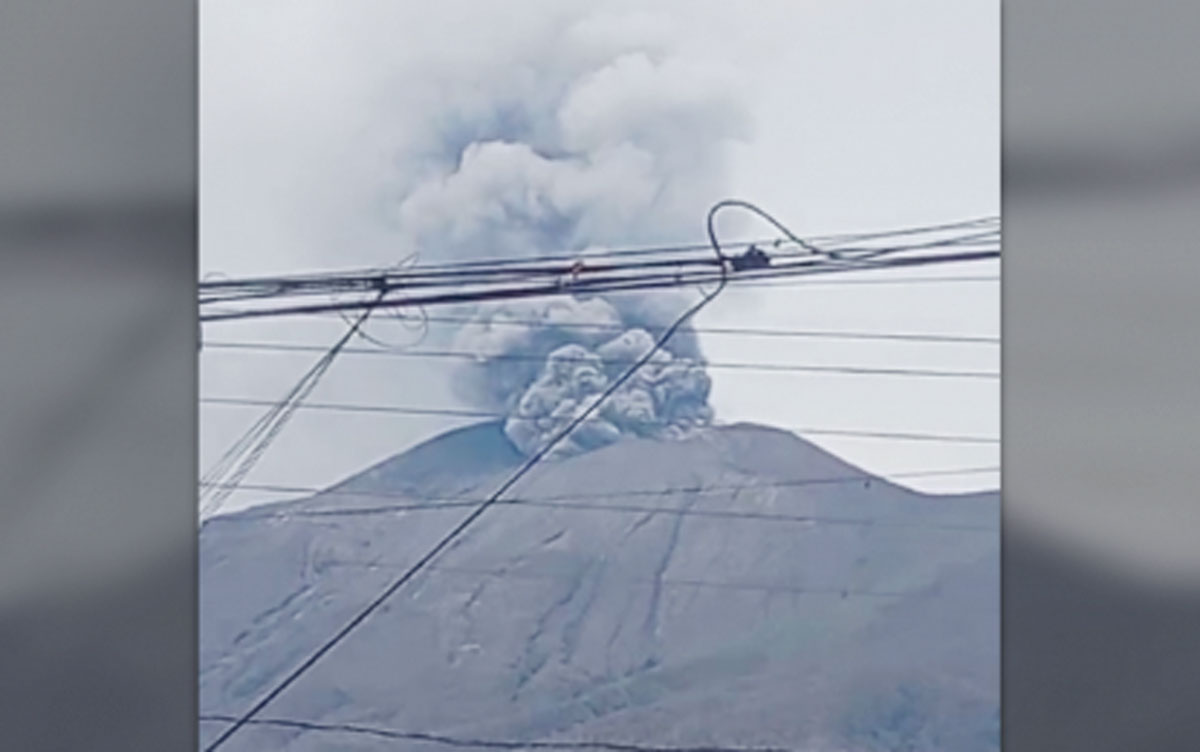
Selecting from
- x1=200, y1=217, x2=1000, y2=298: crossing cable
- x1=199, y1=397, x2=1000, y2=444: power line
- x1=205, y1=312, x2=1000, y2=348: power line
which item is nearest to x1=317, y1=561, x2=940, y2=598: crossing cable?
x1=199, y1=397, x2=1000, y2=444: power line

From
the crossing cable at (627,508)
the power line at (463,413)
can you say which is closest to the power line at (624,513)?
the crossing cable at (627,508)

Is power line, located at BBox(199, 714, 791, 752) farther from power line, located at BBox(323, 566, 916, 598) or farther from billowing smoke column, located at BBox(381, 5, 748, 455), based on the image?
billowing smoke column, located at BBox(381, 5, 748, 455)

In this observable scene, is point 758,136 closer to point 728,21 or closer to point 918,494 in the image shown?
point 728,21

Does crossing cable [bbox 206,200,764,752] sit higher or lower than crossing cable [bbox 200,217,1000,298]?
lower

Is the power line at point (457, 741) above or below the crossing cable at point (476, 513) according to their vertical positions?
below

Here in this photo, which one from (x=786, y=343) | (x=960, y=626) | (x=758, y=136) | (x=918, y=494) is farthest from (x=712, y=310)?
(x=960, y=626)
